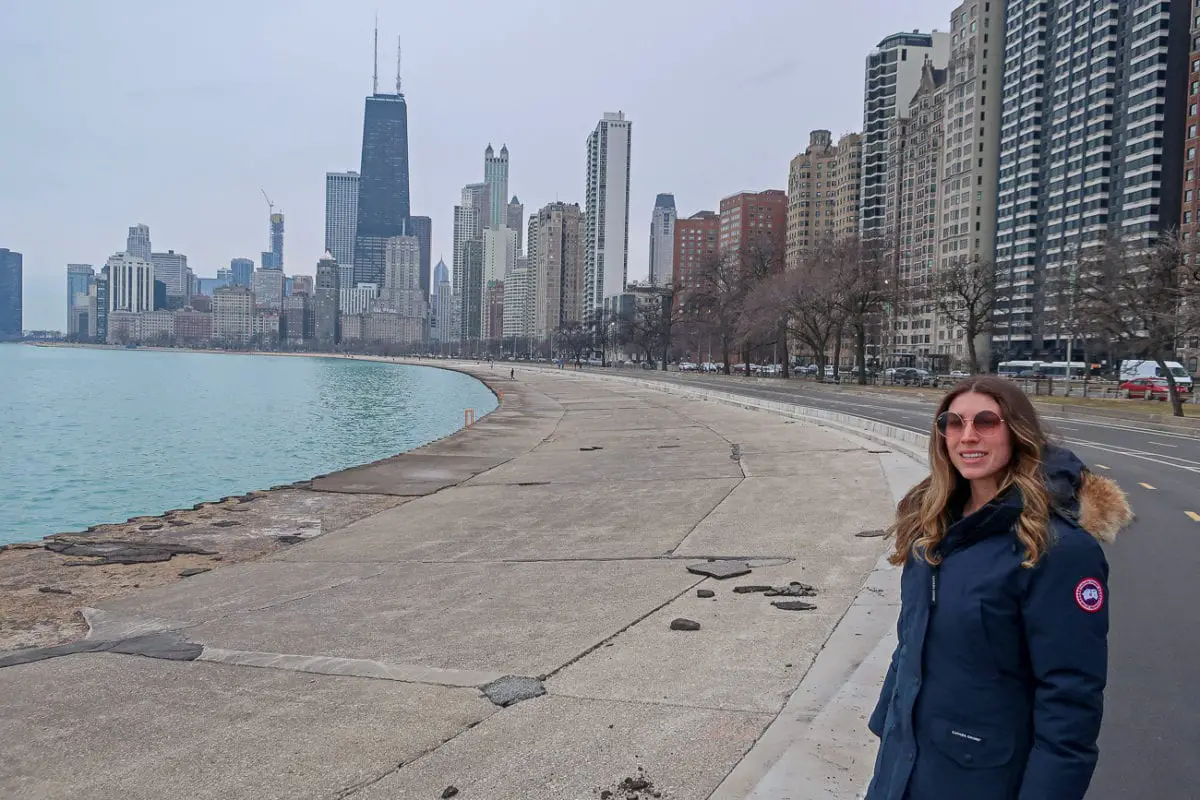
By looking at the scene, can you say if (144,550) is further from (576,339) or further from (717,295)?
(576,339)

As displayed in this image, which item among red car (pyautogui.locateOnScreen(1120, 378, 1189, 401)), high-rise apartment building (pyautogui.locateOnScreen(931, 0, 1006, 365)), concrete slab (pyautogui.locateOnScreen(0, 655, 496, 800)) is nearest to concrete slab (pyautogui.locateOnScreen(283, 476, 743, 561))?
concrete slab (pyautogui.locateOnScreen(0, 655, 496, 800))

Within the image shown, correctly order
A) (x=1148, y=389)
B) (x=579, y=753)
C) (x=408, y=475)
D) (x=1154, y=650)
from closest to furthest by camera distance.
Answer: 1. (x=579, y=753)
2. (x=1154, y=650)
3. (x=408, y=475)
4. (x=1148, y=389)

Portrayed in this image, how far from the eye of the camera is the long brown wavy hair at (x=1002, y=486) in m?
2.47

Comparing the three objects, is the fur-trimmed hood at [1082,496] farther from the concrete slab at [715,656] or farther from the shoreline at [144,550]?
the shoreline at [144,550]

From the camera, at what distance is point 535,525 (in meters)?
15.6

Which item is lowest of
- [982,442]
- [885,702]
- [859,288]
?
[885,702]

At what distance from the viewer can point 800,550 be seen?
11289 millimetres

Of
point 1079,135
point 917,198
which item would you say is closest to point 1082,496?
point 1079,135

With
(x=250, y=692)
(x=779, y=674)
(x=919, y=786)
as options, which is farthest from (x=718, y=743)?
(x=250, y=692)

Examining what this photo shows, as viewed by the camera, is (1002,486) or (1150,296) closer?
(1002,486)

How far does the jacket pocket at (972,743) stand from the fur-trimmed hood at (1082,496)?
0.64m

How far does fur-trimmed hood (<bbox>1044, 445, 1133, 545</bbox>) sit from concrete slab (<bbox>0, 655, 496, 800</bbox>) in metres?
4.01

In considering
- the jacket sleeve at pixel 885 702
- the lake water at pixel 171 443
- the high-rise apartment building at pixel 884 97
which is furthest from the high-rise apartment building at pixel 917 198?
the jacket sleeve at pixel 885 702

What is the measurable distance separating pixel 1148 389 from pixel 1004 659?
5832cm
